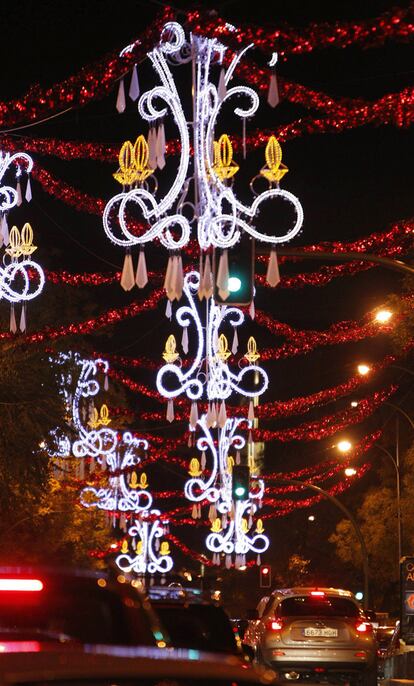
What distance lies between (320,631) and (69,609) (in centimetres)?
1486

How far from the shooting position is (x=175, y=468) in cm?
11575

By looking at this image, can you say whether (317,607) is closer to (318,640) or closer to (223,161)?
Result: (318,640)

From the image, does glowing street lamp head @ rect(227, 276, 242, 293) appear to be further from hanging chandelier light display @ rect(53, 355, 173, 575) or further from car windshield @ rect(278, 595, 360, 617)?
car windshield @ rect(278, 595, 360, 617)

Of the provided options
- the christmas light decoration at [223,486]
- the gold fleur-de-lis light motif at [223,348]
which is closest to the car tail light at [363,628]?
the gold fleur-de-lis light motif at [223,348]

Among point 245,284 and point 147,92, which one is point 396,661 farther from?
point 147,92

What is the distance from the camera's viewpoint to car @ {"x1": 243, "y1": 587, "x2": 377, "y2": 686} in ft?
71.2

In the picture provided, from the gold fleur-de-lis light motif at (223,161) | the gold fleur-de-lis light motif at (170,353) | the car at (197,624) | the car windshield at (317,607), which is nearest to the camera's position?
the car at (197,624)

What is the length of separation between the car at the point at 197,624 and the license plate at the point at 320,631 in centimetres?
791

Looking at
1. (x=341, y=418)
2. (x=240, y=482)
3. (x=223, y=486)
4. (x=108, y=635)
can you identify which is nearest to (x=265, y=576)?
(x=223, y=486)

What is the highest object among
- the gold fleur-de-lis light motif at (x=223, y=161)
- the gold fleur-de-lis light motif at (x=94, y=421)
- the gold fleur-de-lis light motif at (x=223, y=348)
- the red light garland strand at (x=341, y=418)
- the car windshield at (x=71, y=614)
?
the red light garland strand at (x=341, y=418)

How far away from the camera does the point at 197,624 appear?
45.2 feet

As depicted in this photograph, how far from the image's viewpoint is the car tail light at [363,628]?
21.8m

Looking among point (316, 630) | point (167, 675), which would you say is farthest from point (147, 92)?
point (167, 675)

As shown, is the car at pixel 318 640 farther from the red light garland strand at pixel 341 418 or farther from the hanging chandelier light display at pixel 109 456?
the red light garland strand at pixel 341 418
